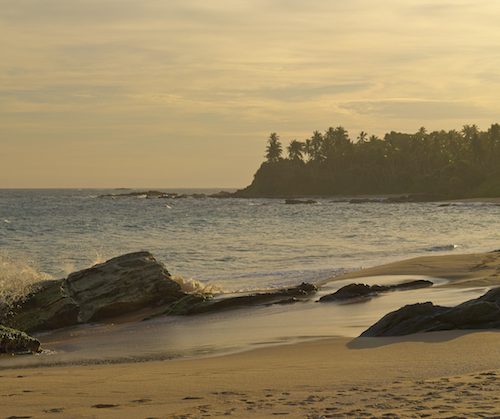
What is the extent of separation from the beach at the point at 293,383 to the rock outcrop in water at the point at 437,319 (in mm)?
360

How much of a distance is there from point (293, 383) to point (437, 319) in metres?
4.09

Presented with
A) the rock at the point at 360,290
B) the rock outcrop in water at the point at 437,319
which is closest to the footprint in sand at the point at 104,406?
the rock outcrop in water at the point at 437,319

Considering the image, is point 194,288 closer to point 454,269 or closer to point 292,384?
point 454,269

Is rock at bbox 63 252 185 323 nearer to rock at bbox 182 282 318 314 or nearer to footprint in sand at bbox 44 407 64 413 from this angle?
rock at bbox 182 282 318 314

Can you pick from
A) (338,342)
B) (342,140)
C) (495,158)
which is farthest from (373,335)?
(342,140)

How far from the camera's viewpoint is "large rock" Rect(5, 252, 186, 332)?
52.9 feet

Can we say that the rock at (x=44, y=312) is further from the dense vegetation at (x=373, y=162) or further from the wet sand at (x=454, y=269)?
the dense vegetation at (x=373, y=162)

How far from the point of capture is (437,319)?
36.9 ft

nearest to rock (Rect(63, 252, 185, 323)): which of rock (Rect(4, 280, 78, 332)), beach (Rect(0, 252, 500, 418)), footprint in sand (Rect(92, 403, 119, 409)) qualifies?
rock (Rect(4, 280, 78, 332))

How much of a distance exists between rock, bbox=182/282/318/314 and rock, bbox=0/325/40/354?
4.61 meters

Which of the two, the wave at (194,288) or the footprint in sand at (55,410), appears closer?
the footprint in sand at (55,410)

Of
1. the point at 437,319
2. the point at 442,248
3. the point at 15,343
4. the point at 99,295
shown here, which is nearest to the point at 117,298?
the point at 99,295

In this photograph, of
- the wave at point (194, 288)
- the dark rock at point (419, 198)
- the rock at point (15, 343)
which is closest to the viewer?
the rock at point (15, 343)

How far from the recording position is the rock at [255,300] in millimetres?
16516
